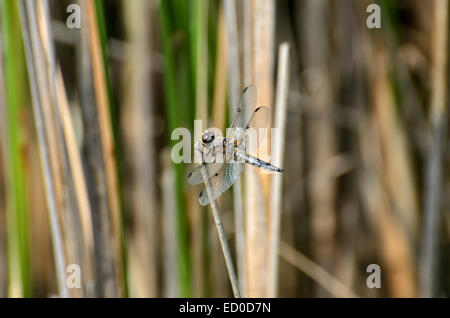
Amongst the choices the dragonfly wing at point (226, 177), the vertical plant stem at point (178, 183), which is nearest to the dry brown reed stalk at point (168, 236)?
the vertical plant stem at point (178, 183)

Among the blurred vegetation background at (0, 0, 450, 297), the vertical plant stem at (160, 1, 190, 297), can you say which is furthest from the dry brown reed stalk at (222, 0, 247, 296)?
the vertical plant stem at (160, 1, 190, 297)

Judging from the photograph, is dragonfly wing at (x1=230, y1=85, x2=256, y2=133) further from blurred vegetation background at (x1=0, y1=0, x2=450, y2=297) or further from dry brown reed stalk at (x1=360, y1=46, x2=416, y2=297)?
dry brown reed stalk at (x1=360, y1=46, x2=416, y2=297)

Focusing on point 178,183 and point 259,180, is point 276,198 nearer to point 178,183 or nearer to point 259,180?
point 259,180

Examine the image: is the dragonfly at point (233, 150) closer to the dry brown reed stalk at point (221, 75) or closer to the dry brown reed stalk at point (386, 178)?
the dry brown reed stalk at point (221, 75)

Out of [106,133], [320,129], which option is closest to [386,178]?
[320,129]

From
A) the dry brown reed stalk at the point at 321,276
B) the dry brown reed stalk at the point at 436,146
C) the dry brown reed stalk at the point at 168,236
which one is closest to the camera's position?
the dry brown reed stalk at the point at 436,146

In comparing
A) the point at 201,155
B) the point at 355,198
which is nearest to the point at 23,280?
the point at 201,155

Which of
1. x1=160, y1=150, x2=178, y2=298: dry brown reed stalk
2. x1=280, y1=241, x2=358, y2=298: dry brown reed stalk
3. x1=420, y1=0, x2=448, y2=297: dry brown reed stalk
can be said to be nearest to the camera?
x1=420, y1=0, x2=448, y2=297: dry brown reed stalk
